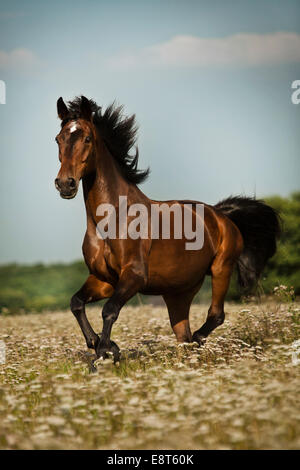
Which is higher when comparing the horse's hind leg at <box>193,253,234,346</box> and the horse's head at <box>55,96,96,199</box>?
the horse's head at <box>55,96,96,199</box>

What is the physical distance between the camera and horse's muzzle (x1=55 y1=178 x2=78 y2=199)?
543 centimetres

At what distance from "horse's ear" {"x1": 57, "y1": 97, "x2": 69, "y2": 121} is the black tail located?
10.6 ft

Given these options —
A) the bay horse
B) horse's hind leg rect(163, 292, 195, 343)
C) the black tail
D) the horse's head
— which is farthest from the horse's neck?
the black tail

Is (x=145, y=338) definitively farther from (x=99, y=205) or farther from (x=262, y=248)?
(x=262, y=248)

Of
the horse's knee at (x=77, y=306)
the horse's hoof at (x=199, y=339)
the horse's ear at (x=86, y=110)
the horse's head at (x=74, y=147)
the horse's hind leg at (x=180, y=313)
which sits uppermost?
the horse's ear at (x=86, y=110)

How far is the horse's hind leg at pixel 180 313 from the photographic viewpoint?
7.36 m

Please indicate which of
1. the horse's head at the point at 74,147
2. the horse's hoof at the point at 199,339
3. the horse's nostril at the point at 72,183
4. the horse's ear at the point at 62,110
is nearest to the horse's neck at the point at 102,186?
the horse's head at the point at 74,147

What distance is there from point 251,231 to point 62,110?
367cm

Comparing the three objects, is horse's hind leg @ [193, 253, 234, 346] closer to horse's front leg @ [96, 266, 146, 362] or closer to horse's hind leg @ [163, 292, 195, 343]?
horse's hind leg @ [163, 292, 195, 343]

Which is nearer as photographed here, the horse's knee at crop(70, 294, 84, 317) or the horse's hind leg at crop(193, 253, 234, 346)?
the horse's knee at crop(70, 294, 84, 317)

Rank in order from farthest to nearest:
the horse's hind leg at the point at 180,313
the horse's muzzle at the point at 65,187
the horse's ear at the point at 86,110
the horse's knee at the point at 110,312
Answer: the horse's hind leg at the point at 180,313, the horse's ear at the point at 86,110, the horse's knee at the point at 110,312, the horse's muzzle at the point at 65,187

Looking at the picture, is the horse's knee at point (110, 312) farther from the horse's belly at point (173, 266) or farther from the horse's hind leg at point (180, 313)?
the horse's hind leg at point (180, 313)

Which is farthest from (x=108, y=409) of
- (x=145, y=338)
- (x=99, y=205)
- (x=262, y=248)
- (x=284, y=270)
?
(x=284, y=270)

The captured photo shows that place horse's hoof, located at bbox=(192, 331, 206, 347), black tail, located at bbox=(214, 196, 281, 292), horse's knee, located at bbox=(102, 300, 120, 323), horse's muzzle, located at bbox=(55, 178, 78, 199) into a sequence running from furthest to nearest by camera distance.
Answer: black tail, located at bbox=(214, 196, 281, 292)
horse's hoof, located at bbox=(192, 331, 206, 347)
horse's knee, located at bbox=(102, 300, 120, 323)
horse's muzzle, located at bbox=(55, 178, 78, 199)
